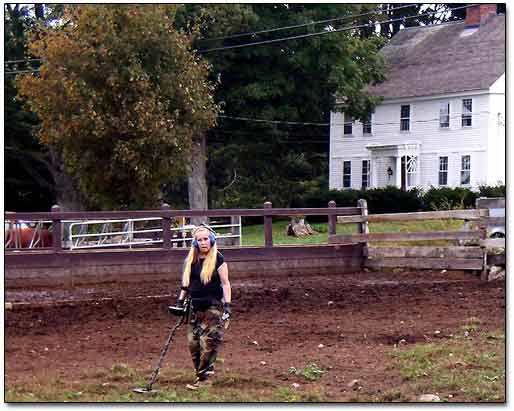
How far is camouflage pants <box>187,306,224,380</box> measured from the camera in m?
9.66

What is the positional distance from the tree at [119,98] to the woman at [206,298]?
17386 millimetres

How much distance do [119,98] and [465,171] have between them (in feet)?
64.7

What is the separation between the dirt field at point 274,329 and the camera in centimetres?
979

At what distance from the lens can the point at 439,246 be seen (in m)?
19.8

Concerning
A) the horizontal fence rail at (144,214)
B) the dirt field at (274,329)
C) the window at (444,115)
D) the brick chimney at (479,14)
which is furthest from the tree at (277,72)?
the dirt field at (274,329)

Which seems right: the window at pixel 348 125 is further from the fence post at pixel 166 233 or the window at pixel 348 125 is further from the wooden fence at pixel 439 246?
the fence post at pixel 166 233

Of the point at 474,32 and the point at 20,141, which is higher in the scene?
the point at 474,32

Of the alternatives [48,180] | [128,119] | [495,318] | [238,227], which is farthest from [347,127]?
[495,318]

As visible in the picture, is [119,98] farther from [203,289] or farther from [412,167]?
[412,167]

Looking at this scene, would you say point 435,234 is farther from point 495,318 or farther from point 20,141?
point 20,141

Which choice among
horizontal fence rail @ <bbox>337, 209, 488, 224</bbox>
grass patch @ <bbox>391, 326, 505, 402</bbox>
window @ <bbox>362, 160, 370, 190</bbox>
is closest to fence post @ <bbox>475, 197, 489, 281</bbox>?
horizontal fence rail @ <bbox>337, 209, 488, 224</bbox>

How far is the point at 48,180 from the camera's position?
138ft

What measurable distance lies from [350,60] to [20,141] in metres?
13.0

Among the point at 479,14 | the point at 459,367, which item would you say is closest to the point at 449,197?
the point at 479,14
